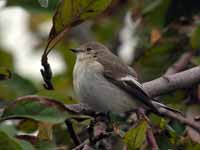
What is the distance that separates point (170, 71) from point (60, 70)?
130cm

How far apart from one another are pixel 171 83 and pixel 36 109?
1170 mm

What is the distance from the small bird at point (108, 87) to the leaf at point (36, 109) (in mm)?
962

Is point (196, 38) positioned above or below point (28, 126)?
above

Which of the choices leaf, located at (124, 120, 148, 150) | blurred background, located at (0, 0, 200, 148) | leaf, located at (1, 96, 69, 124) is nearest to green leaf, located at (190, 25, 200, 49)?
blurred background, located at (0, 0, 200, 148)

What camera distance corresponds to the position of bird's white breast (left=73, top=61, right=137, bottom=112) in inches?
142

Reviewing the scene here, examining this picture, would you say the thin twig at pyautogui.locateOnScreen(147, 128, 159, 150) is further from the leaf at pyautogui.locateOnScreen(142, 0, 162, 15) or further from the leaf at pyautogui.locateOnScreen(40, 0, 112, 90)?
the leaf at pyautogui.locateOnScreen(142, 0, 162, 15)

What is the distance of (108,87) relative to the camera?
3711mm

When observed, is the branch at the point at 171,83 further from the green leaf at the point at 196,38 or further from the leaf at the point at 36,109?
the leaf at the point at 36,109

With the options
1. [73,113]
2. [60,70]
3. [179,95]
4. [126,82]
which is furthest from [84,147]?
[60,70]

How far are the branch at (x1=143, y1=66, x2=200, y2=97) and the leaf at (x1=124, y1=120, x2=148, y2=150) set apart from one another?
804 mm

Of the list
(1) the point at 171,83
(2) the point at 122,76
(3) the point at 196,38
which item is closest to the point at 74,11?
(1) the point at 171,83

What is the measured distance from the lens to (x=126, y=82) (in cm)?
371

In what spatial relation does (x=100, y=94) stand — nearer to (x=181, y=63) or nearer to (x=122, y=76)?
(x=122, y=76)

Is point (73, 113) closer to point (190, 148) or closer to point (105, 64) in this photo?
point (190, 148)
